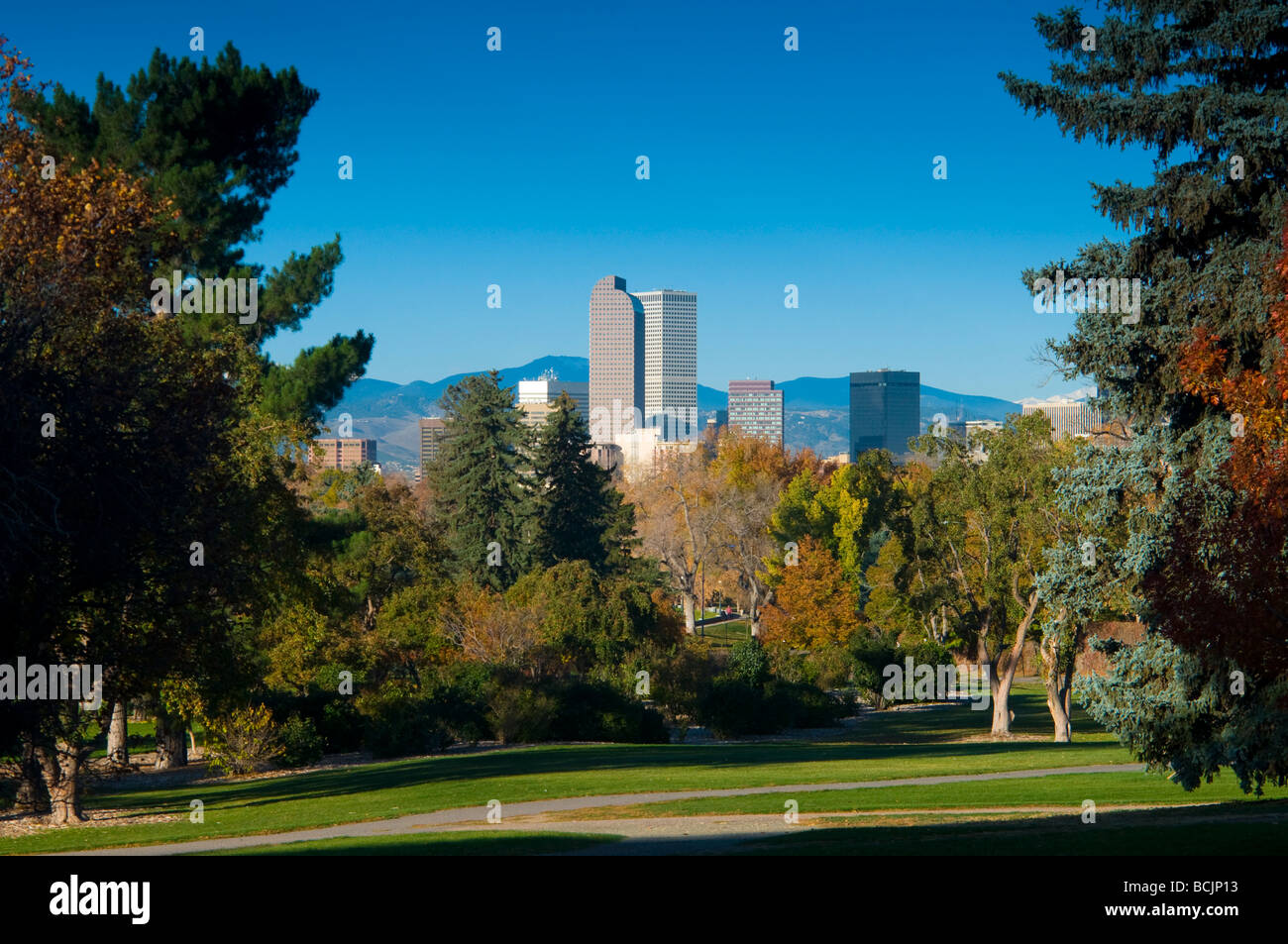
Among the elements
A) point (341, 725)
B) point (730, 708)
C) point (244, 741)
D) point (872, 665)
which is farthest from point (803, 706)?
point (244, 741)

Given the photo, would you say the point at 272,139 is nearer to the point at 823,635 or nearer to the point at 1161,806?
the point at 1161,806

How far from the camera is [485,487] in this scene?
199 ft

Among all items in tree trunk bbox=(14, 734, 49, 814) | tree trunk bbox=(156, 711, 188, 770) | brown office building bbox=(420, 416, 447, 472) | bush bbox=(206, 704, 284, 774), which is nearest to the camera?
tree trunk bbox=(14, 734, 49, 814)

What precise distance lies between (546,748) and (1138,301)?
1839 cm

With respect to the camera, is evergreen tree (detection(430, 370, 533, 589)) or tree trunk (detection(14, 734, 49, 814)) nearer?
tree trunk (detection(14, 734, 49, 814))

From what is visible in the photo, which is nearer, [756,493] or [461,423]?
[461,423]

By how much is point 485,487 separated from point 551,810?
42817mm

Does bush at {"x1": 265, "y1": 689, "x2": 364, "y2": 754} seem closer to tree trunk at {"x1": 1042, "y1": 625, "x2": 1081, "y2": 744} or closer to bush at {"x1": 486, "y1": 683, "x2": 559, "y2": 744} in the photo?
bush at {"x1": 486, "y1": 683, "x2": 559, "y2": 744}

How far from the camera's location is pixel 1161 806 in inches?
659

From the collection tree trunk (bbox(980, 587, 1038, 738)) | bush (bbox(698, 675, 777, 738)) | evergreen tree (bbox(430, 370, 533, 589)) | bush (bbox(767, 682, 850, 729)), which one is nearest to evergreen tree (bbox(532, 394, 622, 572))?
evergreen tree (bbox(430, 370, 533, 589))

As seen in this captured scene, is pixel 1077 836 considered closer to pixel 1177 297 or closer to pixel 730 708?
pixel 1177 297

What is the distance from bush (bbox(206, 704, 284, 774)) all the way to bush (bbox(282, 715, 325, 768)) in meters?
0.24

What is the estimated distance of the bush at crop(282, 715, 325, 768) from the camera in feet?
88.7
